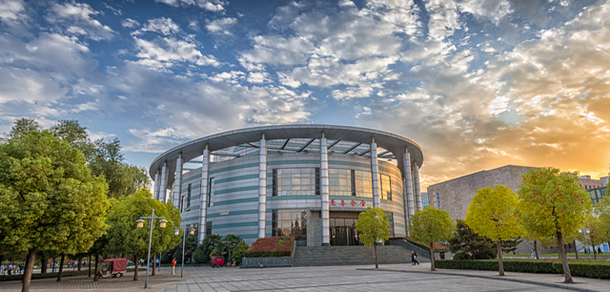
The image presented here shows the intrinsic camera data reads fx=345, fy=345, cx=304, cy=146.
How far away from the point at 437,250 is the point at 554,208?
31182mm

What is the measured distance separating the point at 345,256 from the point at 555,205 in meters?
30.1

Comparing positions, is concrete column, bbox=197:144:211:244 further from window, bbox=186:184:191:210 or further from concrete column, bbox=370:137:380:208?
concrete column, bbox=370:137:380:208

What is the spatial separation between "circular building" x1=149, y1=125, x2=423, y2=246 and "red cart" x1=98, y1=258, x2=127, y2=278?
2121 cm

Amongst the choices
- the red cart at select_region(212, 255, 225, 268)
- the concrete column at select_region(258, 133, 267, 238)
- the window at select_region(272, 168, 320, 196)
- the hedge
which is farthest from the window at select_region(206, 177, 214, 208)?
the hedge

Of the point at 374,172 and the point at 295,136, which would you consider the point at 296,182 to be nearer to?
the point at 295,136

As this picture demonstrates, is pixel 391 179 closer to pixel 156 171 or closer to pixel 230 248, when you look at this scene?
pixel 230 248

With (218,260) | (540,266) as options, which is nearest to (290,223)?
(218,260)

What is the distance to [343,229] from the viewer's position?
5553 centimetres

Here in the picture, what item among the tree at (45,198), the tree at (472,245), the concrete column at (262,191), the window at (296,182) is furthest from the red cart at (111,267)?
the tree at (472,245)

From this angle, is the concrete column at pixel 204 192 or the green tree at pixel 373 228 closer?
the green tree at pixel 373 228

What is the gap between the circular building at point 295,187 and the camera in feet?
174

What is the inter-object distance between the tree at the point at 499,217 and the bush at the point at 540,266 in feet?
7.58

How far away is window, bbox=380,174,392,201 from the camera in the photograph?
59.6 metres

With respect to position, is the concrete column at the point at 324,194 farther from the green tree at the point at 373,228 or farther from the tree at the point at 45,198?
the tree at the point at 45,198
